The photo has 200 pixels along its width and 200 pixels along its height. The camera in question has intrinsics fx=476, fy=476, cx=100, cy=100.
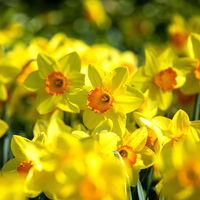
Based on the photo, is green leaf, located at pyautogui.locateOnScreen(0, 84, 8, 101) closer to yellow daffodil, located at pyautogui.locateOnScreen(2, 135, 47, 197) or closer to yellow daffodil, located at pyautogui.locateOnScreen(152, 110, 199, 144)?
yellow daffodil, located at pyautogui.locateOnScreen(2, 135, 47, 197)

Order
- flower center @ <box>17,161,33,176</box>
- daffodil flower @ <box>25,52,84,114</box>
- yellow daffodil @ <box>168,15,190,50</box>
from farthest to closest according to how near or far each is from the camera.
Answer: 1. yellow daffodil @ <box>168,15,190,50</box>
2. daffodil flower @ <box>25,52,84,114</box>
3. flower center @ <box>17,161,33,176</box>

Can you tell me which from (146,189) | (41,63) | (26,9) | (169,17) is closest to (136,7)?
(169,17)

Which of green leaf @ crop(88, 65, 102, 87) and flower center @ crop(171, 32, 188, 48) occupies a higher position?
green leaf @ crop(88, 65, 102, 87)

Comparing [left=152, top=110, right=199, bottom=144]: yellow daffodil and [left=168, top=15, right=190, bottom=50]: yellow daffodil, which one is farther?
[left=168, top=15, right=190, bottom=50]: yellow daffodil

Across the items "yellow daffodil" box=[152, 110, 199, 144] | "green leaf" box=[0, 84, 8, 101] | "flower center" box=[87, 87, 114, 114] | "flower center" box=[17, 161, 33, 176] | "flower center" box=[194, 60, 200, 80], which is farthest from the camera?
"green leaf" box=[0, 84, 8, 101]

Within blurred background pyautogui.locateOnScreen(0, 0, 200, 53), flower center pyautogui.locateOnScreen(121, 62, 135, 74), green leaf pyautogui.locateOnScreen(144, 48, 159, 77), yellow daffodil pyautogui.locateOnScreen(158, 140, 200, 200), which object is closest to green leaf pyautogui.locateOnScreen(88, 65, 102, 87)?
green leaf pyautogui.locateOnScreen(144, 48, 159, 77)

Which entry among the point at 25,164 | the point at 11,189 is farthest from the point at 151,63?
the point at 11,189
